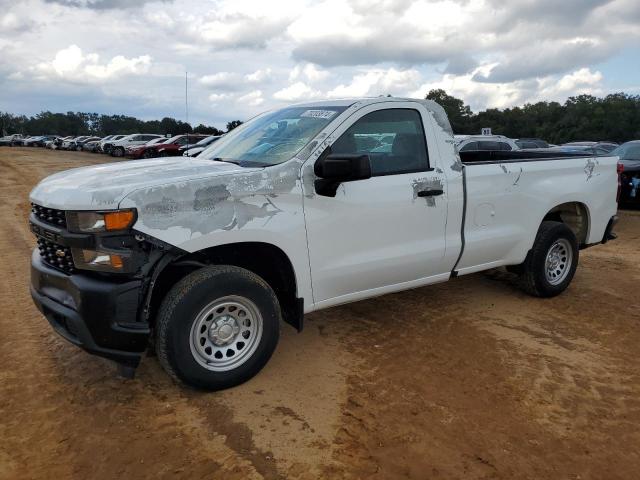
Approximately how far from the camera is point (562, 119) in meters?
69.1

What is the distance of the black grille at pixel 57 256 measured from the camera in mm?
3572

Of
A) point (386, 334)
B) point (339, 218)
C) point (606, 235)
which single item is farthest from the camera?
point (606, 235)

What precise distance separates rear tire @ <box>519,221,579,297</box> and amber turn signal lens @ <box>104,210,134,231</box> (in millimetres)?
4067

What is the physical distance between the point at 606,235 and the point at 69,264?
18.6 ft

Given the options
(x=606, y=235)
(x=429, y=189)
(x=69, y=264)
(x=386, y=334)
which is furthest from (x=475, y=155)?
(x=69, y=264)

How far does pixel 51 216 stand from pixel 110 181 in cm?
45

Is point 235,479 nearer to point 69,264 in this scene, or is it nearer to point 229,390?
point 229,390

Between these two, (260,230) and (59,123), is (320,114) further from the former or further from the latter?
(59,123)

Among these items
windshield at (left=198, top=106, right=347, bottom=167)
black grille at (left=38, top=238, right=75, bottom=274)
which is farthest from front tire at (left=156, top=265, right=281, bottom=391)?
windshield at (left=198, top=106, right=347, bottom=167)

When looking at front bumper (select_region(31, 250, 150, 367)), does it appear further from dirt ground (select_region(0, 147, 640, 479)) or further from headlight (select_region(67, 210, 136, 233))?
→ dirt ground (select_region(0, 147, 640, 479))

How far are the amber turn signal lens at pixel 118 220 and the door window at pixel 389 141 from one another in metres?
1.60

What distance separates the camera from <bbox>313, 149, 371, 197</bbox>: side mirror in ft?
12.3

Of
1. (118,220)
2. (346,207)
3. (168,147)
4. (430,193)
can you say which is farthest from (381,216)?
(168,147)

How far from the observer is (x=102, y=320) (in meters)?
3.40
